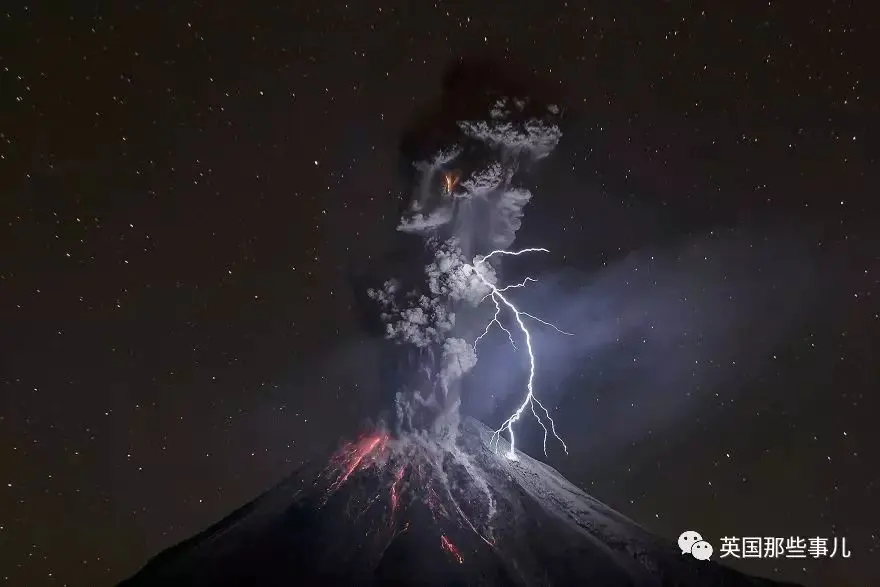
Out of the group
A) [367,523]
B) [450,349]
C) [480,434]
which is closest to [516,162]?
[450,349]

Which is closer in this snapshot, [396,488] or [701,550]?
[701,550]

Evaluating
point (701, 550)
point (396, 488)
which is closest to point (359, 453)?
point (396, 488)

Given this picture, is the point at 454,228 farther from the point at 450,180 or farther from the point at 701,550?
the point at 701,550

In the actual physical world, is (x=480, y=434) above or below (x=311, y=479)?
above

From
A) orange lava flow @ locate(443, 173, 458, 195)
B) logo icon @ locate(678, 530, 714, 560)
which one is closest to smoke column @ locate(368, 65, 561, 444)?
orange lava flow @ locate(443, 173, 458, 195)

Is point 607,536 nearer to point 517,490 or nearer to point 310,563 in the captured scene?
point 517,490

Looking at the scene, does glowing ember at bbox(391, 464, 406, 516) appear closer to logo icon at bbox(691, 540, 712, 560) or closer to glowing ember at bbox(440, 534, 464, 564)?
glowing ember at bbox(440, 534, 464, 564)
